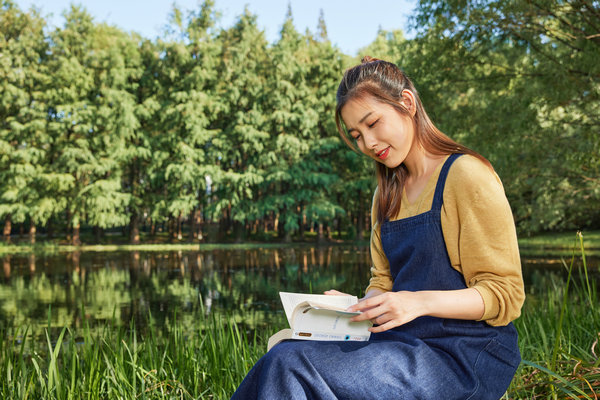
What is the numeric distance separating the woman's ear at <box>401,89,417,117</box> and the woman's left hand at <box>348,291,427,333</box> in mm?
616

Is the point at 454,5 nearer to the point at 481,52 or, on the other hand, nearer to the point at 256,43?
the point at 481,52

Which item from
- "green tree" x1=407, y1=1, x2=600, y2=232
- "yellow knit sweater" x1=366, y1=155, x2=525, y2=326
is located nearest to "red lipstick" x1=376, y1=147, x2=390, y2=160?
"yellow knit sweater" x1=366, y1=155, x2=525, y2=326

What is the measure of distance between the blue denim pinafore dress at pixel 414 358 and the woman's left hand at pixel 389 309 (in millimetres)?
Result: 82

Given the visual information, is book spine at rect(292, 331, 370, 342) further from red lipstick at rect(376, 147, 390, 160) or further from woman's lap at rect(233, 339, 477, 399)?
red lipstick at rect(376, 147, 390, 160)

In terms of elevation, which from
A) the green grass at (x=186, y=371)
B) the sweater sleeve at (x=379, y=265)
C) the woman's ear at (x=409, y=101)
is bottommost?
the green grass at (x=186, y=371)

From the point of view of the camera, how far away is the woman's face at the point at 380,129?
1.67 metres

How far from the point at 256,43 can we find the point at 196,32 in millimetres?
2893

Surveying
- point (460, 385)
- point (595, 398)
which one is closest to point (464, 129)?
point (595, 398)

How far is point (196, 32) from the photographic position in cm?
2486

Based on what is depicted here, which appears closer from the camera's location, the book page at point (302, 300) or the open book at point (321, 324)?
the open book at point (321, 324)

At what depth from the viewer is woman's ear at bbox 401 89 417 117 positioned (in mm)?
1683

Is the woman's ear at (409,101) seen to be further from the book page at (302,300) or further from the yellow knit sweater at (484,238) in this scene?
the book page at (302,300)

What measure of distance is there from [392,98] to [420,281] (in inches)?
22.1

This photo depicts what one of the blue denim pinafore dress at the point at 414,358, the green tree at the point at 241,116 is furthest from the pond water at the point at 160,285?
the green tree at the point at 241,116
